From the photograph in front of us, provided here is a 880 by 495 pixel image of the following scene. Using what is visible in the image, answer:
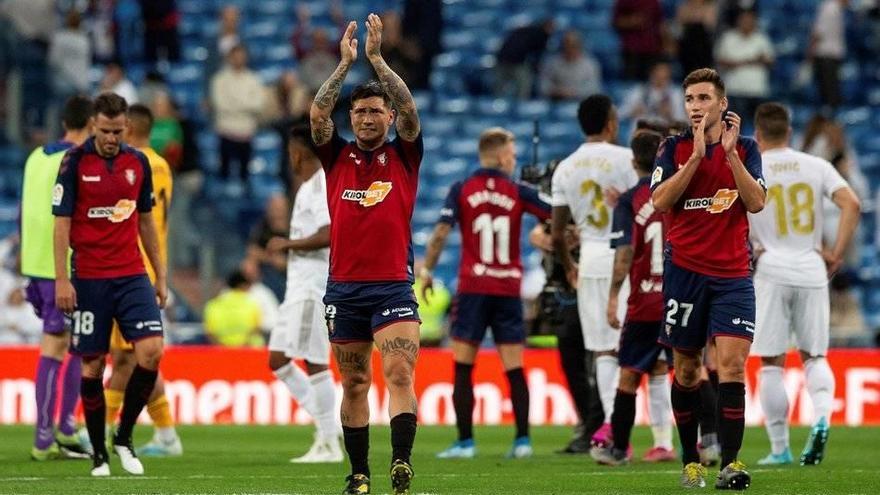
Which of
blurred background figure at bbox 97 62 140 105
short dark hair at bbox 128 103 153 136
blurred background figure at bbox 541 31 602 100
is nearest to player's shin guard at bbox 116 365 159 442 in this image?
short dark hair at bbox 128 103 153 136

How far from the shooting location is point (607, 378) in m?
13.8

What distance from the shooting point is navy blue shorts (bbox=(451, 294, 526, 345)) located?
14180 mm

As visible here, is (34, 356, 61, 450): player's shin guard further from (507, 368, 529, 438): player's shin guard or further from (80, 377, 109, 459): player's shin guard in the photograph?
(507, 368, 529, 438): player's shin guard

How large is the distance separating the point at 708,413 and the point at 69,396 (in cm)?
473

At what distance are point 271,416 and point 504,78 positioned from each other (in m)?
8.47

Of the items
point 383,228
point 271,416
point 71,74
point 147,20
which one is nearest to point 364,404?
point 383,228

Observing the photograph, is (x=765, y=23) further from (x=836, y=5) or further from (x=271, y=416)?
(x=271, y=416)

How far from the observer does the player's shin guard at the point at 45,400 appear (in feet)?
Answer: 43.5

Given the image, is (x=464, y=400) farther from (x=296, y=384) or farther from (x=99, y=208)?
(x=99, y=208)

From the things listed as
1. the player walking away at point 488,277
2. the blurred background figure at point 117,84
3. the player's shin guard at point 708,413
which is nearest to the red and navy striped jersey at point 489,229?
the player walking away at point 488,277

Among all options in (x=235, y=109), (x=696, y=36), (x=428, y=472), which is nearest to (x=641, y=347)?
(x=428, y=472)

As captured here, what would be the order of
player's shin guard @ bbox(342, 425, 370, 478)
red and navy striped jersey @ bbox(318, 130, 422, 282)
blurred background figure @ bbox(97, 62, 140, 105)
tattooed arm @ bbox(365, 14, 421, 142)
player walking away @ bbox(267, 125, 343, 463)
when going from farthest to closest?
1. blurred background figure @ bbox(97, 62, 140, 105)
2. player walking away @ bbox(267, 125, 343, 463)
3. player's shin guard @ bbox(342, 425, 370, 478)
4. red and navy striped jersey @ bbox(318, 130, 422, 282)
5. tattooed arm @ bbox(365, 14, 421, 142)

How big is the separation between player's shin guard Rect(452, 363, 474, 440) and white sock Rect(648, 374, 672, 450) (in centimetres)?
156

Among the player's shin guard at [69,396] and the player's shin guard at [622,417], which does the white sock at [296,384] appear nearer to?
the player's shin guard at [69,396]
